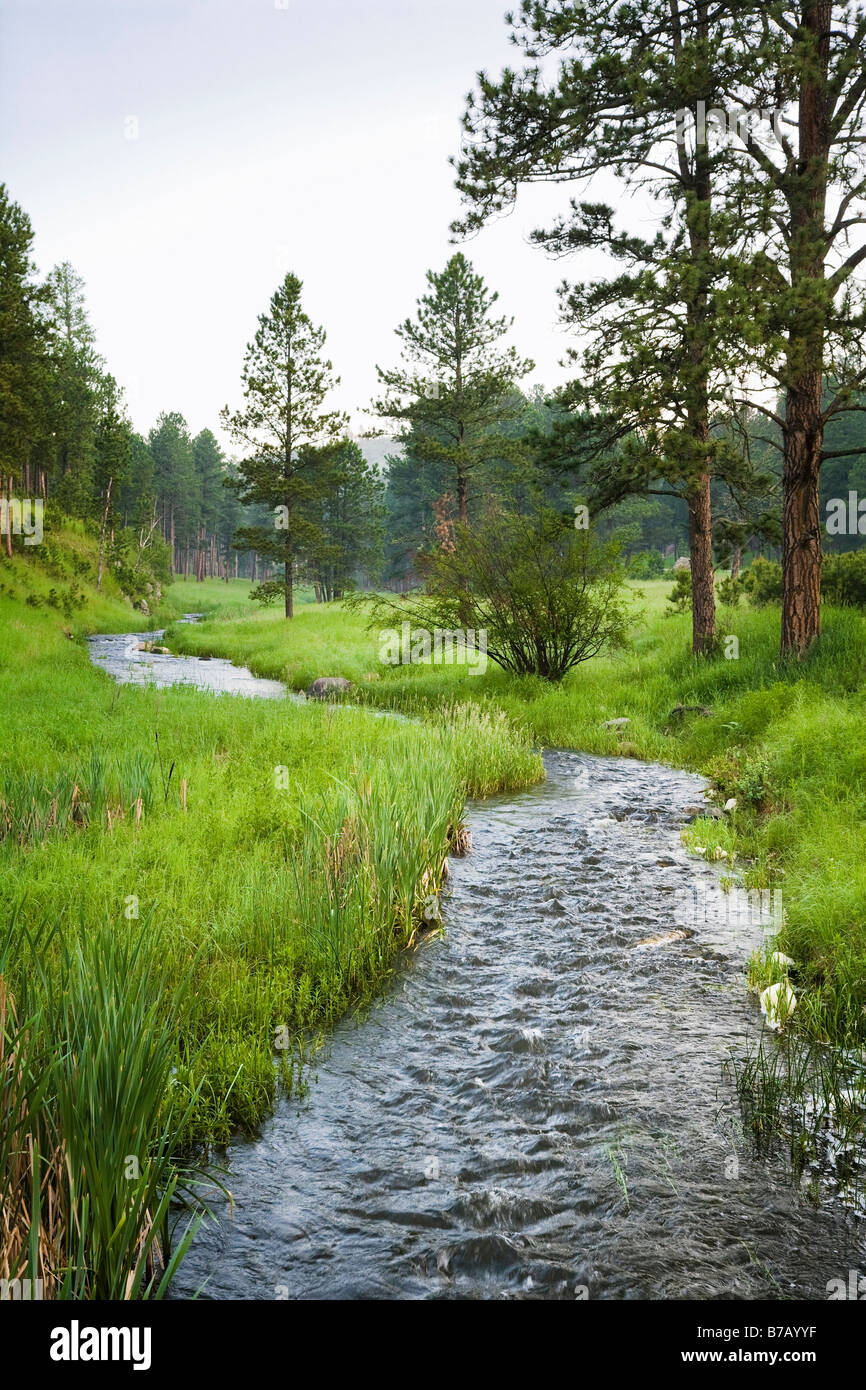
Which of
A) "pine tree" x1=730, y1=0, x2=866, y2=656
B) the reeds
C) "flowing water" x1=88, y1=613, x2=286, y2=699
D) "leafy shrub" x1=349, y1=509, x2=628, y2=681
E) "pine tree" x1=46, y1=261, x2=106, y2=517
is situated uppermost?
"pine tree" x1=46, y1=261, x2=106, y2=517

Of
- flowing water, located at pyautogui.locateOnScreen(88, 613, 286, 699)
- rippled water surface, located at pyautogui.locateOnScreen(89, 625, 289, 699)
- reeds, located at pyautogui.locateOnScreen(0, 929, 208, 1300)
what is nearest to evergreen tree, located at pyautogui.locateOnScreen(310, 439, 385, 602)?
flowing water, located at pyautogui.locateOnScreen(88, 613, 286, 699)

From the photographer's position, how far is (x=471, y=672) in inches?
737

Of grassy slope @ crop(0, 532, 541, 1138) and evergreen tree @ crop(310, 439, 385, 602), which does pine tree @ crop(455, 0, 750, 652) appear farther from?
evergreen tree @ crop(310, 439, 385, 602)

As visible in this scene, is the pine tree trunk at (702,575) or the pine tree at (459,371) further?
the pine tree at (459,371)

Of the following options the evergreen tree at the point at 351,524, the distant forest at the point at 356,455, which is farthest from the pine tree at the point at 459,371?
the evergreen tree at the point at 351,524

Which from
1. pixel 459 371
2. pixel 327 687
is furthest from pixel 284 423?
pixel 327 687

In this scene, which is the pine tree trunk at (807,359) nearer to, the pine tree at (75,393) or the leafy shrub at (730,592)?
the leafy shrub at (730,592)

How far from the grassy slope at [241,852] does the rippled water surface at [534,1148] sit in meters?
0.39

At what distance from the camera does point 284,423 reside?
118 feet

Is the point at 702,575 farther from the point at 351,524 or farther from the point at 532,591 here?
the point at 351,524

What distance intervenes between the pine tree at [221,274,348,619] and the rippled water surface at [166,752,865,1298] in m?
30.8

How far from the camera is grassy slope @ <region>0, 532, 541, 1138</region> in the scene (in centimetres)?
457

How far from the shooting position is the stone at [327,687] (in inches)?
690
